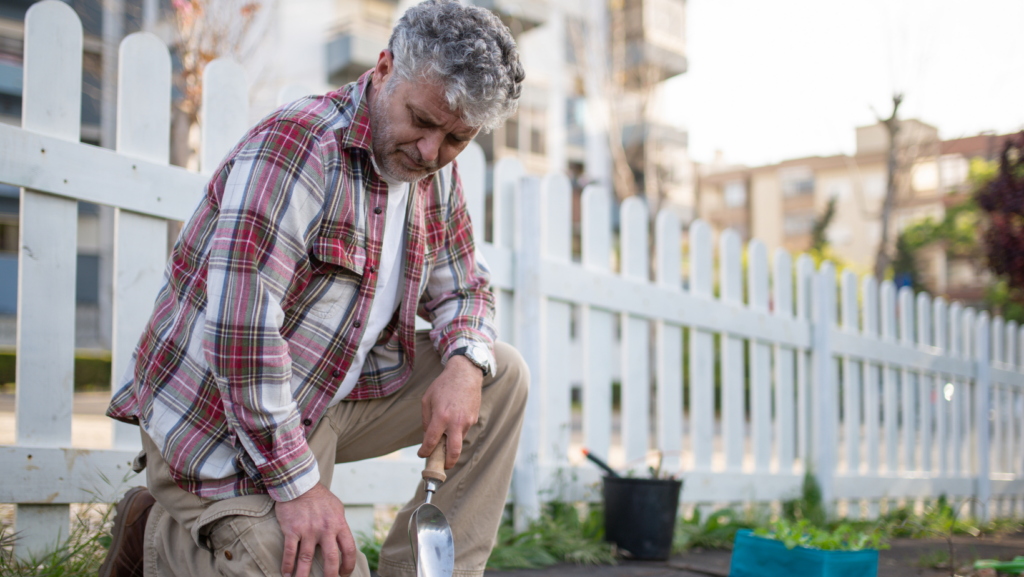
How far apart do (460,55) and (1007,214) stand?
5793 mm

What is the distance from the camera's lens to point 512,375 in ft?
5.81

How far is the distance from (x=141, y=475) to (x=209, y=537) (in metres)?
0.84

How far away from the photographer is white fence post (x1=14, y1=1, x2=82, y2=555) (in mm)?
1901

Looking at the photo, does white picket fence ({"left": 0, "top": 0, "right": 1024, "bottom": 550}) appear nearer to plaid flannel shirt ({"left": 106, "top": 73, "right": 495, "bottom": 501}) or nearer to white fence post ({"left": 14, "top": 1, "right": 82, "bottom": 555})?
white fence post ({"left": 14, "top": 1, "right": 82, "bottom": 555})

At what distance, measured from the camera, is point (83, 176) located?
198cm

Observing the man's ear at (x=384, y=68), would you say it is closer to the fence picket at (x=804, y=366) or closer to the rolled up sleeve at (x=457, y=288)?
the rolled up sleeve at (x=457, y=288)

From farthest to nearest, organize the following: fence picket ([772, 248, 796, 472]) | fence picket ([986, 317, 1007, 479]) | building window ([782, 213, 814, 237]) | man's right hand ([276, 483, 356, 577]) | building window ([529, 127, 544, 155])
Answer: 1. building window ([782, 213, 814, 237])
2. building window ([529, 127, 544, 155])
3. fence picket ([986, 317, 1007, 479])
4. fence picket ([772, 248, 796, 472])
5. man's right hand ([276, 483, 356, 577])

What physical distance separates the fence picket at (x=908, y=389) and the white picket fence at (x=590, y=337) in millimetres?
16

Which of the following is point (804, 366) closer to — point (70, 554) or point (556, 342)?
point (556, 342)

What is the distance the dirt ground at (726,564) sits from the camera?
235 cm

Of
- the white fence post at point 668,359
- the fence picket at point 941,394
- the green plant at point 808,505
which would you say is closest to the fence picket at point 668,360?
the white fence post at point 668,359

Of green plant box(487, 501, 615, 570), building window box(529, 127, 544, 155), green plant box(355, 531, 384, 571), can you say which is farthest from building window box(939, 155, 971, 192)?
green plant box(355, 531, 384, 571)

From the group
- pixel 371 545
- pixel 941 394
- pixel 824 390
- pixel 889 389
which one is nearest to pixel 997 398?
pixel 941 394

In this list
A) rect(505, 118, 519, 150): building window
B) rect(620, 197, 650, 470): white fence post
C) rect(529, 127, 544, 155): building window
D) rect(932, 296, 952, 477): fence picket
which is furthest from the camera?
rect(529, 127, 544, 155): building window
